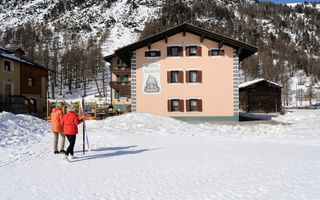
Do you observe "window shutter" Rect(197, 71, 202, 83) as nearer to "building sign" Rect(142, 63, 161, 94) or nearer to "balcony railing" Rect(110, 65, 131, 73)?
"building sign" Rect(142, 63, 161, 94)

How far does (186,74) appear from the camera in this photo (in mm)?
17594

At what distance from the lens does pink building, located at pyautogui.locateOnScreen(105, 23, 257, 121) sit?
17297mm

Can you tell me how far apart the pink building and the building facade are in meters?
13.2

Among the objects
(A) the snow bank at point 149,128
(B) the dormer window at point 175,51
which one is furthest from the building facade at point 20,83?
(B) the dormer window at point 175,51

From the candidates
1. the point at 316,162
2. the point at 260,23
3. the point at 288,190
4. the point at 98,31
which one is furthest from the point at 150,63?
the point at 260,23

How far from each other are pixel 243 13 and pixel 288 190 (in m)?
165

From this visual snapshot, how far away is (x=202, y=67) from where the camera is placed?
57.7 ft

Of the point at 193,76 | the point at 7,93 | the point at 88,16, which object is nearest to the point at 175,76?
the point at 193,76

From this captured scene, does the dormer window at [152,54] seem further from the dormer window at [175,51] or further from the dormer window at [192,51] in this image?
the dormer window at [192,51]

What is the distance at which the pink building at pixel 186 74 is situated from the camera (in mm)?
17297

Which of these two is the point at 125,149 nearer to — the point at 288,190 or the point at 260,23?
the point at 288,190

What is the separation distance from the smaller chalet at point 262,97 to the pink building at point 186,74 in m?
12.7

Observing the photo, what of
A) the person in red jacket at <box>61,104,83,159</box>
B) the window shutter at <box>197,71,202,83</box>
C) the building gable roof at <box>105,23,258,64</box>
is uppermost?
the building gable roof at <box>105,23,258,64</box>

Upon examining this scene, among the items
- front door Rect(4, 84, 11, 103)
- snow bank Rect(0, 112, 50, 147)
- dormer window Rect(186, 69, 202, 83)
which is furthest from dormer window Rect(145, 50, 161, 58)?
front door Rect(4, 84, 11, 103)
